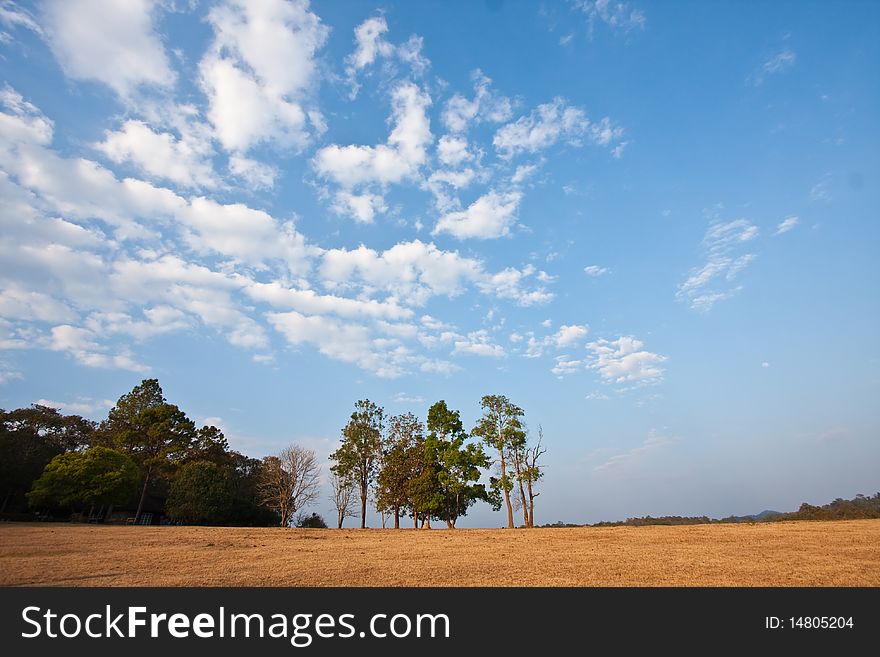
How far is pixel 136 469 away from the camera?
54.0 meters

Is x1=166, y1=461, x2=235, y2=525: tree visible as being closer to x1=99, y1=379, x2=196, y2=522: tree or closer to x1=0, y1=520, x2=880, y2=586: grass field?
x1=99, y1=379, x2=196, y2=522: tree

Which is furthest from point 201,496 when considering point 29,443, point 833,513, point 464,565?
point 833,513

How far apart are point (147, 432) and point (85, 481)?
37.3 ft

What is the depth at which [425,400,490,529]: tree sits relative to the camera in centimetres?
4872

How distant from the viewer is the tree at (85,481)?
49.0 metres

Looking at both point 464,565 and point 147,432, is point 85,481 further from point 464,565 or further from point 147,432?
point 464,565

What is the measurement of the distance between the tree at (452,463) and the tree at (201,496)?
23542 mm

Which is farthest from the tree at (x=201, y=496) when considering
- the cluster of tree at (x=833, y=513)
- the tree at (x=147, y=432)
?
the cluster of tree at (x=833, y=513)

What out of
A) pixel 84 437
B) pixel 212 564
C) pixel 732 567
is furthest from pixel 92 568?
pixel 84 437

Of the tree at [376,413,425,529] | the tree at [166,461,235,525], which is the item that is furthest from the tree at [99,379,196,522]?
the tree at [376,413,425,529]

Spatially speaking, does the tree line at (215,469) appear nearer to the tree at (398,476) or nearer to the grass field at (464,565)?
the tree at (398,476)

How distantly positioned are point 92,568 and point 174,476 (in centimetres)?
4664

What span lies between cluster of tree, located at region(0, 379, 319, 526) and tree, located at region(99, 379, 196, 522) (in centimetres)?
12
